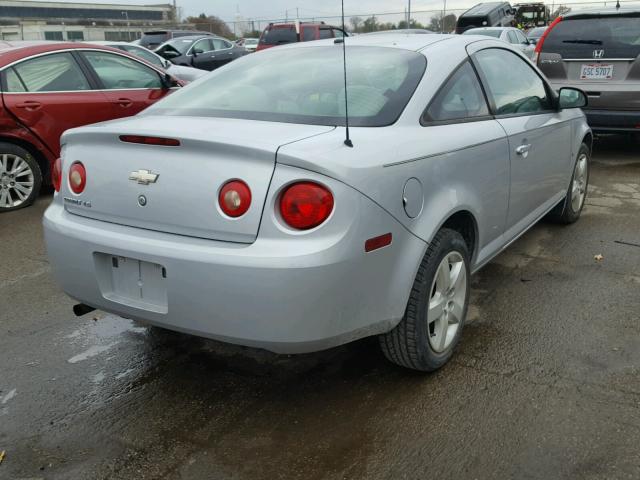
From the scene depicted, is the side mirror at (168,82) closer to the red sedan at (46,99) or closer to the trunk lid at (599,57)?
the red sedan at (46,99)

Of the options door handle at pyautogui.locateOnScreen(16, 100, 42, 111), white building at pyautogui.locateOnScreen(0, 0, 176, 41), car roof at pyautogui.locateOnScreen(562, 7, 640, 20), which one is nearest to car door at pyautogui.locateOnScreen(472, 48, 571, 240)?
car roof at pyautogui.locateOnScreen(562, 7, 640, 20)

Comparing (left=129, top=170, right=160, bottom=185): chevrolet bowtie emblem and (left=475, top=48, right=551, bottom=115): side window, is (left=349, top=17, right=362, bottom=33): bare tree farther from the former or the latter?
(left=129, top=170, right=160, bottom=185): chevrolet bowtie emblem

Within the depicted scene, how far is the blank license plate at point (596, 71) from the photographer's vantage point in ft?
23.3

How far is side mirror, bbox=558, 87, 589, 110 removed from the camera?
171 inches

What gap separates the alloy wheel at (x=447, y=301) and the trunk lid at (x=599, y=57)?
5.10 meters

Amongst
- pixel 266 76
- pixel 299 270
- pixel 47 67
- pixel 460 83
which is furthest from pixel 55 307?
pixel 47 67

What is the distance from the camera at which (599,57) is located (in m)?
7.14

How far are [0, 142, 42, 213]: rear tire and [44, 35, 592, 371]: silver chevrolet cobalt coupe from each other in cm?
320

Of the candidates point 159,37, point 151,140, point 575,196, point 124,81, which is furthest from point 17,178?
point 159,37

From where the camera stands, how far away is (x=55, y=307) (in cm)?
387

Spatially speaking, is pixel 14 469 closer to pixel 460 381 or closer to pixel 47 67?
pixel 460 381

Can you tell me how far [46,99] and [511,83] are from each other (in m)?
4.45

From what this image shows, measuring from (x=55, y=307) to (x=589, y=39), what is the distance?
6.43 m

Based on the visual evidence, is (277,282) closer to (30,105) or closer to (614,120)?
(30,105)
